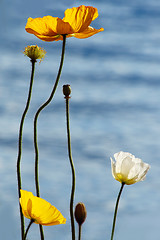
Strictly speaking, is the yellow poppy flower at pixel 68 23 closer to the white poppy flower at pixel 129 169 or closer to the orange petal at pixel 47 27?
the orange petal at pixel 47 27

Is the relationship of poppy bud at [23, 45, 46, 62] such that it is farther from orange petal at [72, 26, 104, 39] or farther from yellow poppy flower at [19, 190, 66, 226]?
yellow poppy flower at [19, 190, 66, 226]

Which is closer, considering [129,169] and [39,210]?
[39,210]

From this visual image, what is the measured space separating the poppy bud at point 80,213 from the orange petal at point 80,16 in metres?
0.27

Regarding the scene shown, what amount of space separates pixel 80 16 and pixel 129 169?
0.26m

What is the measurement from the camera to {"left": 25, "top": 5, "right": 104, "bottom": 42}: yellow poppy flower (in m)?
0.62

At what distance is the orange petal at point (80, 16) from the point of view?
622 mm

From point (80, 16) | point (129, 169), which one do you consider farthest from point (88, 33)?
point (129, 169)

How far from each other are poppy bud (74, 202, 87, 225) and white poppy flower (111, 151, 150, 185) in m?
0.10

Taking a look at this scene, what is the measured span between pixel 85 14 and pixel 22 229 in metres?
0.34

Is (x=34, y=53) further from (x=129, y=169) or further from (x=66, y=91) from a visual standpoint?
(x=129, y=169)

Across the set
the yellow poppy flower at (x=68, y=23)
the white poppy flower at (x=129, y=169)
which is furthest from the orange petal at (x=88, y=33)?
the white poppy flower at (x=129, y=169)

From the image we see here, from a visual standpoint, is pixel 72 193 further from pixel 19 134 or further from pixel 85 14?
pixel 85 14

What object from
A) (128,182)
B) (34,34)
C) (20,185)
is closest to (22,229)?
(20,185)

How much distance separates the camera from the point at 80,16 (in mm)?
620
